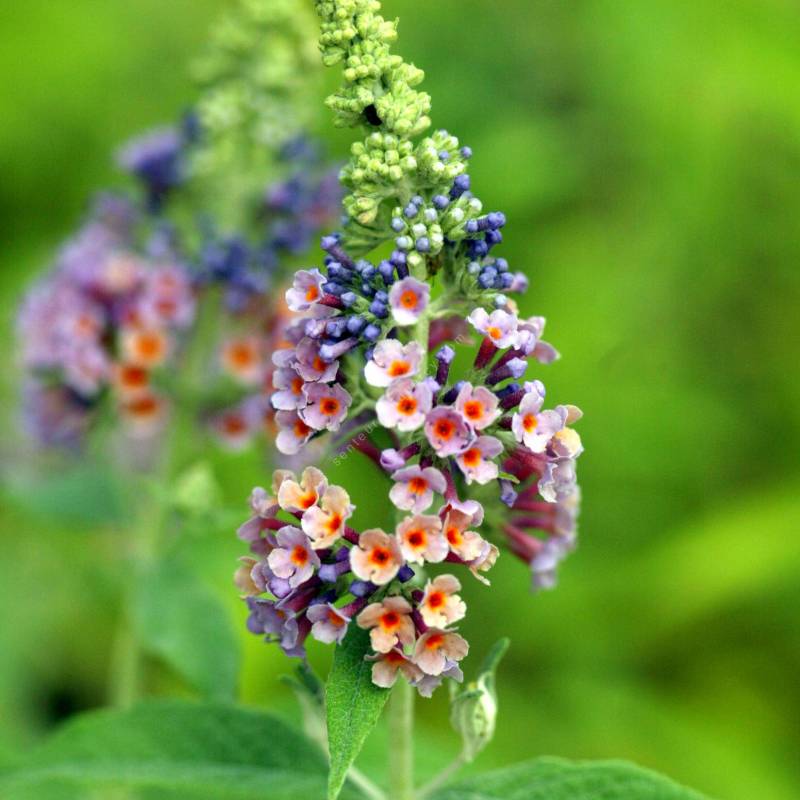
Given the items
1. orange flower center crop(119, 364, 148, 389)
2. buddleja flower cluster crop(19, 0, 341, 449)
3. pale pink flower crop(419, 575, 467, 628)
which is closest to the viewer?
pale pink flower crop(419, 575, 467, 628)

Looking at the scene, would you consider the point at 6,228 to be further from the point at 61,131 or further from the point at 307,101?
the point at 307,101

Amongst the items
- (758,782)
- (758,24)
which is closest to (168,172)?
(758,24)

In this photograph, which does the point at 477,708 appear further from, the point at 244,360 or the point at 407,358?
the point at 244,360

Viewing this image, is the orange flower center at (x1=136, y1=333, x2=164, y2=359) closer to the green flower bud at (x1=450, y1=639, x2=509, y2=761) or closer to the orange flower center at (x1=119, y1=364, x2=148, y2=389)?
the orange flower center at (x1=119, y1=364, x2=148, y2=389)

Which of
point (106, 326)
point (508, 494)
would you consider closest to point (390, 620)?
point (508, 494)

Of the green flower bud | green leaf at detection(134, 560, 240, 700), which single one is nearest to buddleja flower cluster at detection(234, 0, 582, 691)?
the green flower bud
